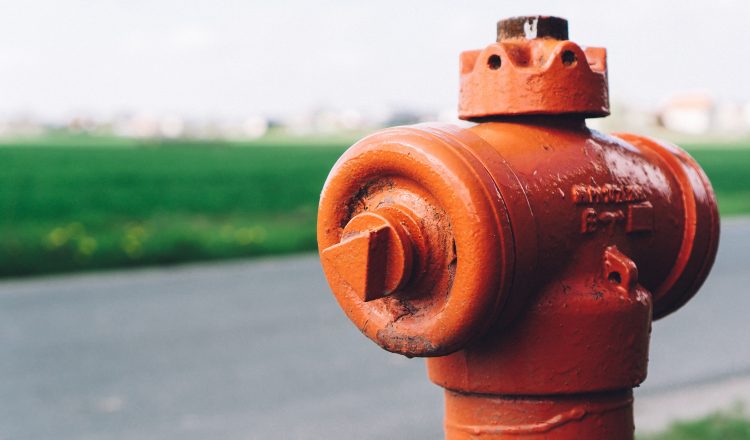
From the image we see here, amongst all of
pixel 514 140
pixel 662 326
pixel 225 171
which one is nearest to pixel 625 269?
pixel 514 140

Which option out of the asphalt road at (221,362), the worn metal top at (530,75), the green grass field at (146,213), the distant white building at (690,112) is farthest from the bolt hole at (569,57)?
the distant white building at (690,112)

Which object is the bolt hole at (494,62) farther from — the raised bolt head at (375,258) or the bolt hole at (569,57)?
the raised bolt head at (375,258)

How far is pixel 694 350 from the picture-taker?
555 centimetres

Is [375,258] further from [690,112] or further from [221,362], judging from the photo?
[690,112]

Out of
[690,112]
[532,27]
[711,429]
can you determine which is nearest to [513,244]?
[532,27]

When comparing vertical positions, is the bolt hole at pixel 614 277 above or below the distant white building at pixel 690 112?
above

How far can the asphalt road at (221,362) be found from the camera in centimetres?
418

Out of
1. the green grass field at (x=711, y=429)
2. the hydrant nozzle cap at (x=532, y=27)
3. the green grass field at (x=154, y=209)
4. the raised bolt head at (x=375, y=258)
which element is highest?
the hydrant nozzle cap at (x=532, y=27)

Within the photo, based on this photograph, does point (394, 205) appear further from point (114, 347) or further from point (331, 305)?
point (331, 305)

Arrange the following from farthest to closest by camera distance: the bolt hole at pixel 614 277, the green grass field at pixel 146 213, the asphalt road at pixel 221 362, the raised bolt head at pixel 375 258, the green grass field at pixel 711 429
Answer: the green grass field at pixel 146 213 → the asphalt road at pixel 221 362 → the green grass field at pixel 711 429 → the bolt hole at pixel 614 277 → the raised bolt head at pixel 375 258

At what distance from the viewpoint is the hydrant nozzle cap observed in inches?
49.7

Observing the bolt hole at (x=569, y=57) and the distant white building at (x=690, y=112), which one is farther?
the distant white building at (x=690, y=112)

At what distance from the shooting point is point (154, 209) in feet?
44.0

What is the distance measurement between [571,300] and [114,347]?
4.79 meters
